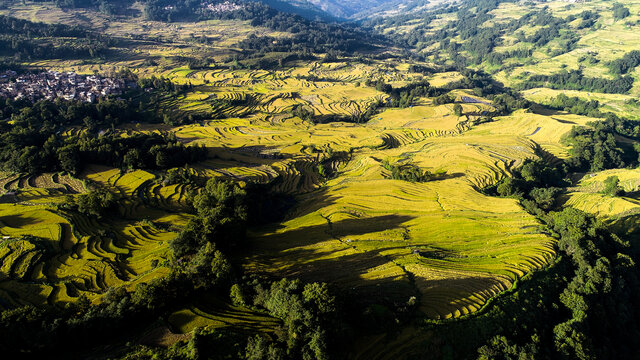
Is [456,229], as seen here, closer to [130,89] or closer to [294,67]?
[130,89]

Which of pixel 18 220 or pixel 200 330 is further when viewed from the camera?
pixel 18 220

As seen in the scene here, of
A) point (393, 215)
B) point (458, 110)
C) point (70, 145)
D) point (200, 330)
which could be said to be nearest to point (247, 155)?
point (70, 145)

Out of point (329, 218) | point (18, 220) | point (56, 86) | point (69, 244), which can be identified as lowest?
point (329, 218)

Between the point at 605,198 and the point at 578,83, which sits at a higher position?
the point at 578,83

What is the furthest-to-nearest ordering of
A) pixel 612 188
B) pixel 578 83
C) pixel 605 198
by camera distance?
1. pixel 578 83
2. pixel 612 188
3. pixel 605 198

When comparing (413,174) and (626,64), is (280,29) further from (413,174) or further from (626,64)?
(413,174)

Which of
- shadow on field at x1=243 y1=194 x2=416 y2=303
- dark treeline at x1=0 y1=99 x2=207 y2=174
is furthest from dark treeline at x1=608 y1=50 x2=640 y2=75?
dark treeline at x1=0 y1=99 x2=207 y2=174

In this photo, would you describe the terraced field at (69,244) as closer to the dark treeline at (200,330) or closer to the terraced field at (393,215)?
the dark treeline at (200,330)

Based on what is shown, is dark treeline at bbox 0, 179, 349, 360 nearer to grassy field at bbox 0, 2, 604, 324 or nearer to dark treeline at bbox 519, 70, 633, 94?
grassy field at bbox 0, 2, 604, 324
